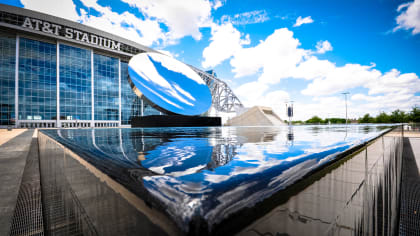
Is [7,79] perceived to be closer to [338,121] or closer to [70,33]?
[70,33]

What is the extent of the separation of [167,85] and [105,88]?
33925 mm

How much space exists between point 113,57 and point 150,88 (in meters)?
38.4

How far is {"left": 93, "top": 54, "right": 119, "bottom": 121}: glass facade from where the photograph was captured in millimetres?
41312

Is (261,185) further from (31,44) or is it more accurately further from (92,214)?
(31,44)

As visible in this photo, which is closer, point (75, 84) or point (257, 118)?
point (75, 84)

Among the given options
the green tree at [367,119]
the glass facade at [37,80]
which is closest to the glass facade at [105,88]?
the glass facade at [37,80]

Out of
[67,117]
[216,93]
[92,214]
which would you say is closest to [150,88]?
[92,214]

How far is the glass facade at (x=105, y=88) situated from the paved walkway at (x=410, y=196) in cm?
4651

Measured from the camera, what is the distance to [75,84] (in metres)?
38.5

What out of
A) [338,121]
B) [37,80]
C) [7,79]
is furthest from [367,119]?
[7,79]

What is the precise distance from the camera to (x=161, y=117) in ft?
50.0

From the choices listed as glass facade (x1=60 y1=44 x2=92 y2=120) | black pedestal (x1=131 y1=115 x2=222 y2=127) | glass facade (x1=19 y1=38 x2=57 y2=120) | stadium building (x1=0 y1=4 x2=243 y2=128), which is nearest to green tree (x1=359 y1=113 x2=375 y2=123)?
black pedestal (x1=131 y1=115 x2=222 y2=127)

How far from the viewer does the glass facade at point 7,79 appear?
105 ft

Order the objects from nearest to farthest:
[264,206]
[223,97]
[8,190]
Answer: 1. [264,206]
2. [8,190]
3. [223,97]
